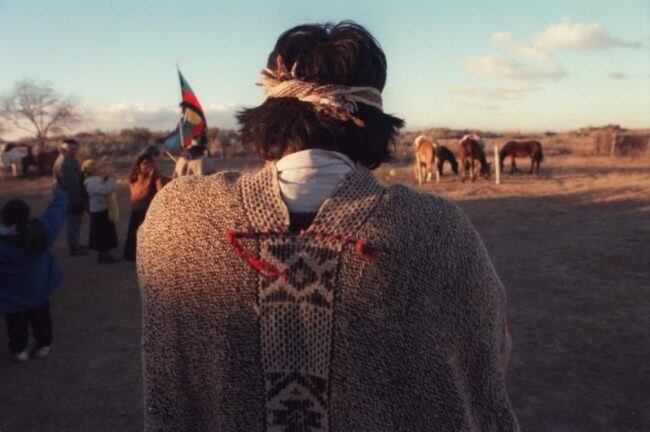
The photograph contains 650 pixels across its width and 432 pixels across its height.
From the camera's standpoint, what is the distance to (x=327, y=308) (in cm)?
110

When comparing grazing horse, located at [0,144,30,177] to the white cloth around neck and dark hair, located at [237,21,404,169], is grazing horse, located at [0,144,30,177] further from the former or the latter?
the white cloth around neck

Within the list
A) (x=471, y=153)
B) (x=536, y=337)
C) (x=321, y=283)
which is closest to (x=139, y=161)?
(x=536, y=337)

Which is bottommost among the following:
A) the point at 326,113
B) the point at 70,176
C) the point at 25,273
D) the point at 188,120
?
the point at 25,273

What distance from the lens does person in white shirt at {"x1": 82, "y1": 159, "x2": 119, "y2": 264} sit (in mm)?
7617

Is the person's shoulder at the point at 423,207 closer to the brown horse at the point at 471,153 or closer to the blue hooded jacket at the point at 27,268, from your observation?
the blue hooded jacket at the point at 27,268

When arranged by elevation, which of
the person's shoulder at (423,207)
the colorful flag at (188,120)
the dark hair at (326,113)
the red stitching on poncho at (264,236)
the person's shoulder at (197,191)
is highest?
the colorful flag at (188,120)

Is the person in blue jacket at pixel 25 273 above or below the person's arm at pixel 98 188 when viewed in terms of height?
below

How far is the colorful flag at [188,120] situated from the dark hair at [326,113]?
746 cm

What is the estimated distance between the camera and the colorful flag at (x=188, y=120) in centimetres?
849

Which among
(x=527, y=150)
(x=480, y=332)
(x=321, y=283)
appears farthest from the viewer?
(x=527, y=150)

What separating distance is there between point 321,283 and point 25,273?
4249 mm

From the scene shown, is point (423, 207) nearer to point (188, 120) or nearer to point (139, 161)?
point (139, 161)

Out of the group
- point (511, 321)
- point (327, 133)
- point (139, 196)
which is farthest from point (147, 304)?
point (139, 196)

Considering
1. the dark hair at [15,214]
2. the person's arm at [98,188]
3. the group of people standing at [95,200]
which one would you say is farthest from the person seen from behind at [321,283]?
the person's arm at [98,188]
